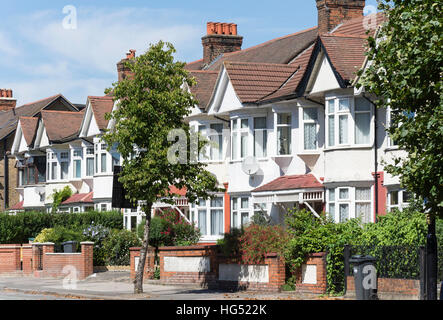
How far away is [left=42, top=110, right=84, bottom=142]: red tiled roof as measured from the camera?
176 feet

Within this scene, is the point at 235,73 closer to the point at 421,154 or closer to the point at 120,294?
the point at 120,294

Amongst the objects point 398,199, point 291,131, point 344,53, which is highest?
point 344,53

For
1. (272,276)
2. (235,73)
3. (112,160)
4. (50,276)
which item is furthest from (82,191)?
(272,276)

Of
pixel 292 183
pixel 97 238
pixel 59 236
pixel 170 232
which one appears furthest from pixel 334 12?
pixel 59 236

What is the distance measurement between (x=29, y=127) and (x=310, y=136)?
29.7m

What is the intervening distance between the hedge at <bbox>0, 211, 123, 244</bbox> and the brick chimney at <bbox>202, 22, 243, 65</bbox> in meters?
10.1

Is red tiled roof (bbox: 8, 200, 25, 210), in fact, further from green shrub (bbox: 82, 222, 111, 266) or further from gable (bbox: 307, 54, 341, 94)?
gable (bbox: 307, 54, 341, 94)

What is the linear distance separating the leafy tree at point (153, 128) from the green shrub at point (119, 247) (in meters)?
12.6

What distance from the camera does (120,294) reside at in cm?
2730

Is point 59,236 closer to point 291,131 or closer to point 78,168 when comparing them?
point 78,168

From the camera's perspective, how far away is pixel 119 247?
3856 cm

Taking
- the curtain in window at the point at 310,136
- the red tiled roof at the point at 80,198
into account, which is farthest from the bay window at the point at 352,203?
the red tiled roof at the point at 80,198

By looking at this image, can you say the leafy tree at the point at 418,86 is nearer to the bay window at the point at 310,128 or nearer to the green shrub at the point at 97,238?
the bay window at the point at 310,128

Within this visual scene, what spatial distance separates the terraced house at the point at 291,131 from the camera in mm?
30438
